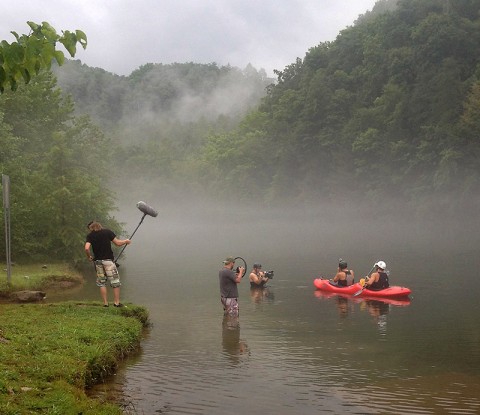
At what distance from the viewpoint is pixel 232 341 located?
16531 millimetres

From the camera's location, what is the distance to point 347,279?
26.4 metres

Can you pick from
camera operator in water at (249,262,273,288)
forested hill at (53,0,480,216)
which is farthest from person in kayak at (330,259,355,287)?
forested hill at (53,0,480,216)

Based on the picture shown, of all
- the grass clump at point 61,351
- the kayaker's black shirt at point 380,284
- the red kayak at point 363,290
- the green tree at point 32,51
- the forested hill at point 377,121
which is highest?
the forested hill at point 377,121

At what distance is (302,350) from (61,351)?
5950mm

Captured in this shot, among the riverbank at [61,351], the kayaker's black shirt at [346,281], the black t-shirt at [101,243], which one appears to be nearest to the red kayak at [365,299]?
the kayaker's black shirt at [346,281]

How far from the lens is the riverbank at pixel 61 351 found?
30.7 ft

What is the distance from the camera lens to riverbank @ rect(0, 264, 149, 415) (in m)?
9.35

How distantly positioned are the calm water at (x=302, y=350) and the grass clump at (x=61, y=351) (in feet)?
1.72

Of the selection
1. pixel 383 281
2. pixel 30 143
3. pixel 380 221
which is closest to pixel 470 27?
pixel 380 221

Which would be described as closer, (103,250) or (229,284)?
(103,250)

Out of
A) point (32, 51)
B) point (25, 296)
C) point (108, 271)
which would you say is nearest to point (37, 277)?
point (25, 296)

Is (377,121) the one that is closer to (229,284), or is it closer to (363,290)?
(363,290)

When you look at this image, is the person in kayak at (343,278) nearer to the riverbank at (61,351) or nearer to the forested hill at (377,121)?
the riverbank at (61,351)

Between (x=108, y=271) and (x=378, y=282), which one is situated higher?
(x=378, y=282)
